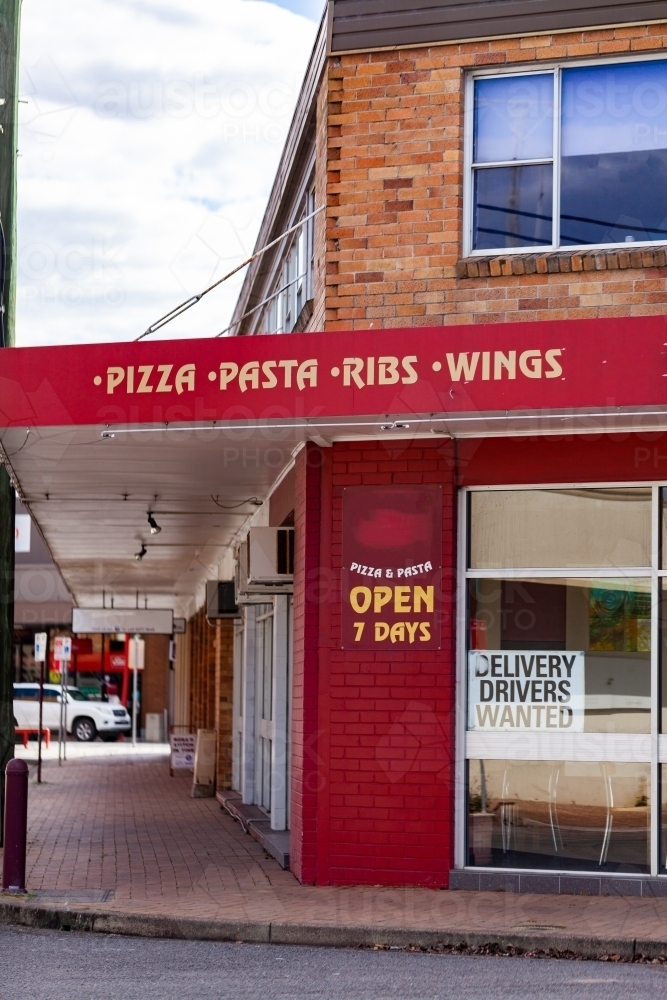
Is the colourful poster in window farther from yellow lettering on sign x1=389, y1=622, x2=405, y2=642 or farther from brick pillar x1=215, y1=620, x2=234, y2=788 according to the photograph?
brick pillar x1=215, y1=620, x2=234, y2=788

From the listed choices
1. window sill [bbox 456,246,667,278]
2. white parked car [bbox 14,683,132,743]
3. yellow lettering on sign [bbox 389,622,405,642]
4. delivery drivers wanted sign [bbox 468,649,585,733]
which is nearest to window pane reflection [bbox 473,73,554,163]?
window sill [bbox 456,246,667,278]

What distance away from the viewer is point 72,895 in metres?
10.3

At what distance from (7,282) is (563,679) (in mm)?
6479

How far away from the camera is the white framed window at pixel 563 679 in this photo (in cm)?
1036

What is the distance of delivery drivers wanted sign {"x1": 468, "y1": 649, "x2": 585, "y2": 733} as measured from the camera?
1058cm

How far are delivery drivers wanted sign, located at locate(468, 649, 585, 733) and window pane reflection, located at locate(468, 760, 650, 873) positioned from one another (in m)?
0.30

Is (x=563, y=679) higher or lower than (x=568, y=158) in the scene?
lower

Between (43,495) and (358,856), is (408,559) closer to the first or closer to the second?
(358,856)

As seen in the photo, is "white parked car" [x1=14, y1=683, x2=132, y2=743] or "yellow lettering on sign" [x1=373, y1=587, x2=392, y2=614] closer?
"yellow lettering on sign" [x1=373, y1=587, x2=392, y2=614]

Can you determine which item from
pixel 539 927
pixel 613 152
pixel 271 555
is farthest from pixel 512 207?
pixel 539 927

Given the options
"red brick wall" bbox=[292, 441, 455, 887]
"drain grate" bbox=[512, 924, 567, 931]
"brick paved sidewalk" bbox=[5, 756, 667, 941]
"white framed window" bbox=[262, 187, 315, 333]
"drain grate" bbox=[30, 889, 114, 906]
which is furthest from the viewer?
"white framed window" bbox=[262, 187, 315, 333]

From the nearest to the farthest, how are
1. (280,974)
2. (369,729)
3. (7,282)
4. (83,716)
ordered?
1. (280,974)
2. (369,729)
3. (7,282)
4. (83,716)

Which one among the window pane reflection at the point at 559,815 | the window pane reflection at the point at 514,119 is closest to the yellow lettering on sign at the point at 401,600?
the window pane reflection at the point at 559,815

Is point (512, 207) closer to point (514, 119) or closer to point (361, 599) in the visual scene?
point (514, 119)
